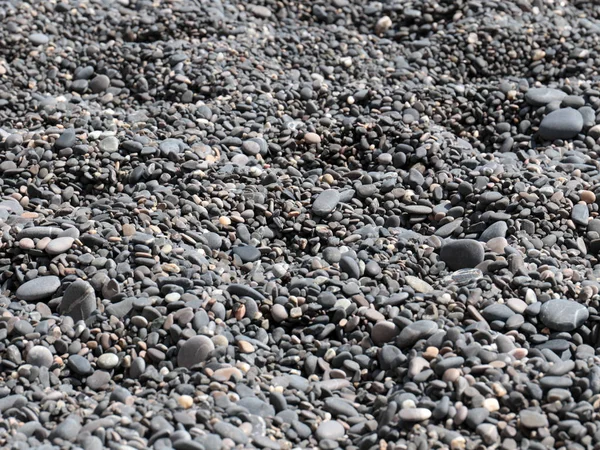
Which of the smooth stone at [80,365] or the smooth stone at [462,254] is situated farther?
the smooth stone at [462,254]

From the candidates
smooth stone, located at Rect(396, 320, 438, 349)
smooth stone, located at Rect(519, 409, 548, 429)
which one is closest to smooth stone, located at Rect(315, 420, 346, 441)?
smooth stone, located at Rect(396, 320, 438, 349)

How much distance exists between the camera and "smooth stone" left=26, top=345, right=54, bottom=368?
88.4 inches

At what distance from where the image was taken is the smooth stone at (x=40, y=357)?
2246mm

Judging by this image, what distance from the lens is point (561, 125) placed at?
322 centimetres

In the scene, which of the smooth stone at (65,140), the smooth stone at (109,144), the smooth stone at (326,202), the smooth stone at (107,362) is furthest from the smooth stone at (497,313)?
the smooth stone at (65,140)

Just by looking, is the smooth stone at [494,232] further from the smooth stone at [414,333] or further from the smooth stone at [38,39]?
the smooth stone at [38,39]

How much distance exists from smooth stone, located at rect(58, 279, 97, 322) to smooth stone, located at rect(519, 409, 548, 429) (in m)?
1.19

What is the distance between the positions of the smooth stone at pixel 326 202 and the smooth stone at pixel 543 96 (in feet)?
3.33

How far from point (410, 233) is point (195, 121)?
1.02 metres

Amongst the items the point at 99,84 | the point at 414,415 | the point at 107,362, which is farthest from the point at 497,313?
the point at 99,84

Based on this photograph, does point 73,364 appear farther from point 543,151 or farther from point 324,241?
point 543,151

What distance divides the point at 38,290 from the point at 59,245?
0.52 ft

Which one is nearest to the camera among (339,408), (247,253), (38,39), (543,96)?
(339,408)

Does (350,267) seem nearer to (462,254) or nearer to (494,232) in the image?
(462,254)
